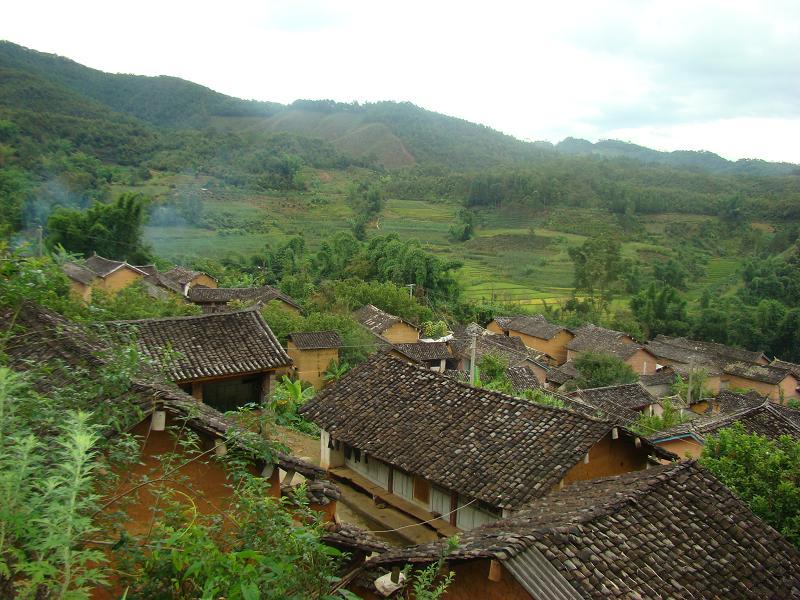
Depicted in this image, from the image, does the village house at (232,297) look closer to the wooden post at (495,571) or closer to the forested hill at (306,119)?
the wooden post at (495,571)

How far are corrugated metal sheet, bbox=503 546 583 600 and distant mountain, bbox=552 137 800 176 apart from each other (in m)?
157

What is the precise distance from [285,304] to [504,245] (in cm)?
4313

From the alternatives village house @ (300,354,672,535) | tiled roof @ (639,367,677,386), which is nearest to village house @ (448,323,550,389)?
tiled roof @ (639,367,677,386)

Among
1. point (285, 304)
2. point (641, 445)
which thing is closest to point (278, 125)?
point (285, 304)

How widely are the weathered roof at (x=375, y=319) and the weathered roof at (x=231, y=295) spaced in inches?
152

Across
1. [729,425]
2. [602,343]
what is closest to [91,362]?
[729,425]

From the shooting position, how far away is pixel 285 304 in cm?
3522

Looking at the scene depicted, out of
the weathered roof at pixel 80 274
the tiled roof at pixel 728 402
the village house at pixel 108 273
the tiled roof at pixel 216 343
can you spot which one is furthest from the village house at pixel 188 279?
the tiled roof at pixel 728 402

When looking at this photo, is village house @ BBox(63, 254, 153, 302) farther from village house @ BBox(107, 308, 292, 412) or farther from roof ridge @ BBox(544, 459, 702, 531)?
roof ridge @ BBox(544, 459, 702, 531)

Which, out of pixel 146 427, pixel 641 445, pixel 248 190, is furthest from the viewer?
pixel 248 190

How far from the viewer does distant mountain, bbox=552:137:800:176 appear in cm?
15788

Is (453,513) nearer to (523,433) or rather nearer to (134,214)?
(523,433)

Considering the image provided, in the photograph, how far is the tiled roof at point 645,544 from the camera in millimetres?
5523

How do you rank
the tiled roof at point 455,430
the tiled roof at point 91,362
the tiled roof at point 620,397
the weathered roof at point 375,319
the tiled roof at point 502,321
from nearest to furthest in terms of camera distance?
the tiled roof at point 91,362
the tiled roof at point 455,430
the tiled roof at point 620,397
the weathered roof at point 375,319
the tiled roof at point 502,321
